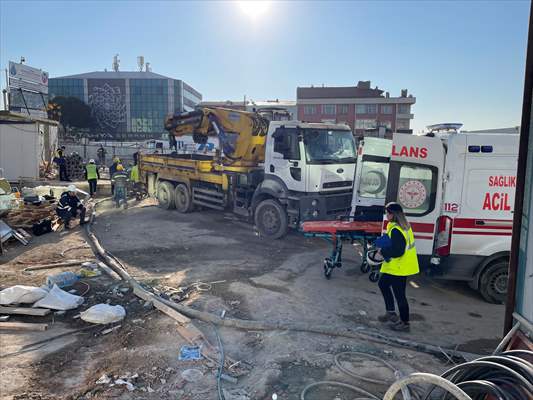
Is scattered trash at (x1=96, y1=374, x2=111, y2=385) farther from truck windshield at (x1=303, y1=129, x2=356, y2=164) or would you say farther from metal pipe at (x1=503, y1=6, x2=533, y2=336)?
truck windshield at (x1=303, y1=129, x2=356, y2=164)

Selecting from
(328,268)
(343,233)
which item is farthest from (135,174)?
(343,233)

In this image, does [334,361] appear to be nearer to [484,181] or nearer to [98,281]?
→ [484,181]

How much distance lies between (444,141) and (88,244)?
8067 mm

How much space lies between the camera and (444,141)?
656cm

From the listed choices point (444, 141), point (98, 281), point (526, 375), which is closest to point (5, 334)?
point (98, 281)

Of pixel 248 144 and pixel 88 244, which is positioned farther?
pixel 248 144

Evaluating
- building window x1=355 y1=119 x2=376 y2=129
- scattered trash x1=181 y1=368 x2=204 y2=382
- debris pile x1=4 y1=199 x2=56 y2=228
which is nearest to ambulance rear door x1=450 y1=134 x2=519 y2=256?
scattered trash x1=181 y1=368 x2=204 y2=382

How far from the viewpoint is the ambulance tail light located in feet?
21.6

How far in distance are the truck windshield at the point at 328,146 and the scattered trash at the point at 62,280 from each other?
5.55 m

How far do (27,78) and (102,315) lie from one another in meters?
32.1

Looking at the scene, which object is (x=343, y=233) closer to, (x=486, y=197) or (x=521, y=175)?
(x=486, y=197)

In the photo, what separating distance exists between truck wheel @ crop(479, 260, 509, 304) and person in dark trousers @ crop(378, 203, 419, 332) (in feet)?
6.55

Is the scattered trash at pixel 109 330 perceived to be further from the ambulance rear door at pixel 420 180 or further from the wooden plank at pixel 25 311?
the ambulance rear door at pixel 420 180

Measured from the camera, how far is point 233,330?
5.41 metres
